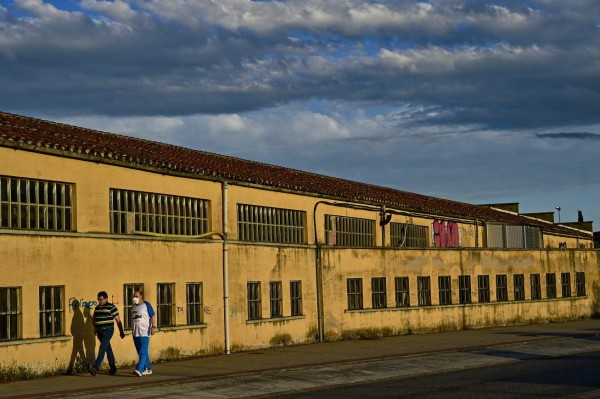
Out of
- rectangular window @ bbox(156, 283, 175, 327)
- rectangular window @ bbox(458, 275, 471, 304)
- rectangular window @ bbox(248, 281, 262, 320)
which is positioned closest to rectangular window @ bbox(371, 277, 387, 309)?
rectangular window @ bbox(458, 275, 471, 304)

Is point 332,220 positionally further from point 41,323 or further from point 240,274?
point 41,323

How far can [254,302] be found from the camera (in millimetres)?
31438

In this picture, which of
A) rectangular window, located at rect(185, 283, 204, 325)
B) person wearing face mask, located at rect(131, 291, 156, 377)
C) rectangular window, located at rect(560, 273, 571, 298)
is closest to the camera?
person wearing face mask, located at rect(131, 291, 156, 377)

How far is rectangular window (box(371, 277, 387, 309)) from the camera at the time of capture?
1517 inches

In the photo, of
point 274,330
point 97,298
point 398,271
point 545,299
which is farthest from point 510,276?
point 97,298

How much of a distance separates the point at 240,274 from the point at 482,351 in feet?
25.8

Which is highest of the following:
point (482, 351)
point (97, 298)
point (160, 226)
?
point (160, 226)

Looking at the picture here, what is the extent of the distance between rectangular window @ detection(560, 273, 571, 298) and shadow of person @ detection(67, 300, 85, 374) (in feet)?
107

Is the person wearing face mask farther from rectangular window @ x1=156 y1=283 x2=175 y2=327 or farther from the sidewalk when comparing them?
rectangular window @ x1=156 y1=283 x2=175 y2=327

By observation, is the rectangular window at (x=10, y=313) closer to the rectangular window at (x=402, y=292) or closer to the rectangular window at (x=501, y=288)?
the rectangular window at (x=402, y=292)

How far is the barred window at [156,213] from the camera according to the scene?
1001 inches

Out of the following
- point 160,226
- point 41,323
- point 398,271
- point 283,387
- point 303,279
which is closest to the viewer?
point 283,387

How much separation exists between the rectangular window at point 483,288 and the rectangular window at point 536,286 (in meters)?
3.91

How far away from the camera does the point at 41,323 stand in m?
22.5
